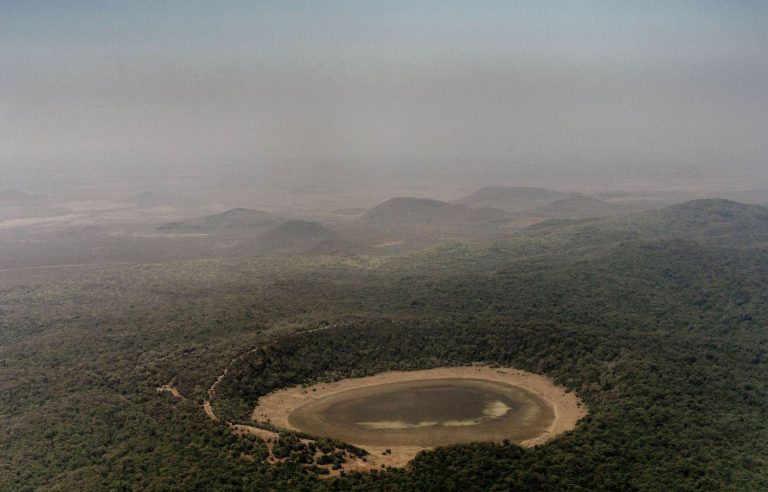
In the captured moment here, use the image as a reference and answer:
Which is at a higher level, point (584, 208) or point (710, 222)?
point (584, 208)

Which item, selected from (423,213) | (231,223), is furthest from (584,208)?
(231,223)

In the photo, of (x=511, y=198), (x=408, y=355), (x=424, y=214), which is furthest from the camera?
(x=511, y=198)

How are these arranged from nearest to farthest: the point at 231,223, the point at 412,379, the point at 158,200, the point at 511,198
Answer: the point at 412,379 < the point at 231,223 < the point at 511,198 < the point at 158,200

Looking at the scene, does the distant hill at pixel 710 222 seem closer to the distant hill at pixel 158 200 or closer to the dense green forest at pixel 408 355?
the dense green forest at pixel 408 355

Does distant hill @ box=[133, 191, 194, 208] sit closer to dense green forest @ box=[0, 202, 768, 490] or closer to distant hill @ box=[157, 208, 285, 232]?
distant hill @ box=[157, 208, 285, 232]

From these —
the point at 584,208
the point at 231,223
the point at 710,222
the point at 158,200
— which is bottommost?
the point at 710,222

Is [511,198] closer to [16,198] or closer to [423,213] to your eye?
[423,213]
